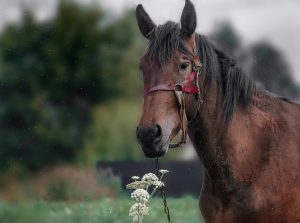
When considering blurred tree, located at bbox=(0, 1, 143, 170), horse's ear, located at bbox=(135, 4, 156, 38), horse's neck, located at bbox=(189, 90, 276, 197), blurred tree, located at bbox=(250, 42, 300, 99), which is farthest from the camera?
blurred tree, located at bbox=(250, 42, 300, 99)

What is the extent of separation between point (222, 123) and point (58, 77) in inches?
91.2

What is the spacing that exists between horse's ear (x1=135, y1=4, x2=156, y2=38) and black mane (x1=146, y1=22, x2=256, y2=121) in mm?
220

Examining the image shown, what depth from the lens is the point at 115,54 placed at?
22.9ft

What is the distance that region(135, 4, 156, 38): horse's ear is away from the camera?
5062 mm

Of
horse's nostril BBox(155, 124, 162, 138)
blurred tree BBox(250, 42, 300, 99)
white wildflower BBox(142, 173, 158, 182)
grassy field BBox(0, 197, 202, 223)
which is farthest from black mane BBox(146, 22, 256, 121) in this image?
blurred tree BBox(250, 42, 300, 99)

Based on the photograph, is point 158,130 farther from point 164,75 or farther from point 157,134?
point 164,75

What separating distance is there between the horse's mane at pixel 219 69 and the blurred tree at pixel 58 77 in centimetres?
190

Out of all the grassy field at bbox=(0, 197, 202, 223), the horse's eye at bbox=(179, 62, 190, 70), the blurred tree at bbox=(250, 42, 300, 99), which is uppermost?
the blurred tree at bbox=(250, 42, 300, 99)

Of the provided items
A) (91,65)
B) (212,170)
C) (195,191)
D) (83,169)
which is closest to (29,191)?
(83,169)

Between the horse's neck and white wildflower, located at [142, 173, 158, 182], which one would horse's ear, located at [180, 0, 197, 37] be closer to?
the horse's neck

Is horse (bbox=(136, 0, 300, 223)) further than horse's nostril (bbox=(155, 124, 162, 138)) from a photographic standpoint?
Yes

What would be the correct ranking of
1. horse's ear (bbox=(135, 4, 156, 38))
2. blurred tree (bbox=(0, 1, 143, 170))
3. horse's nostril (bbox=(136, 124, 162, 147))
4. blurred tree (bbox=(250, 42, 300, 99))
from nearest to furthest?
horse's nostril (bbox=(136, 124, 162, 147)) → horse's ear (bbox=(135, 4, 156, 38)) → blurred tree (bbox=(0, 1, 143, 170)) → blurred tree (bbox=(250, 42, 300, 99))

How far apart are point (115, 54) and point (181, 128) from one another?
2.58 m

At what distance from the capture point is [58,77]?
6.61 meters
